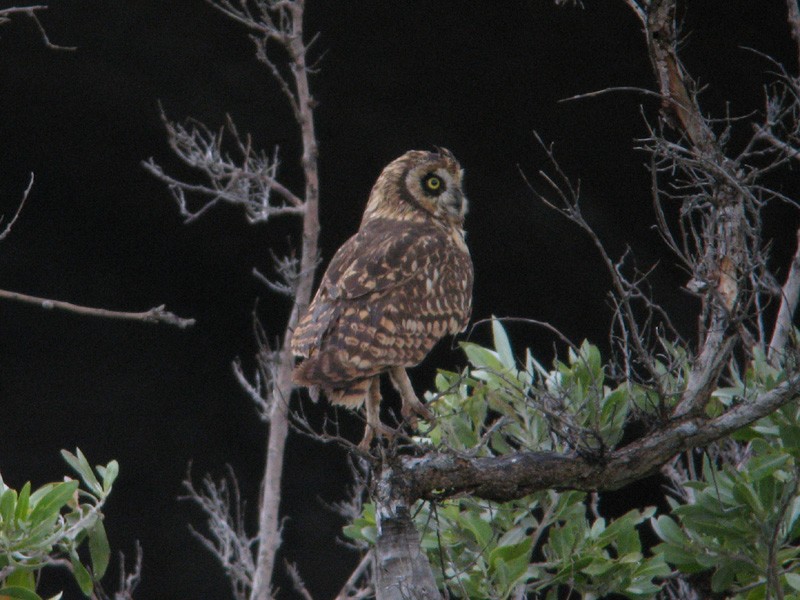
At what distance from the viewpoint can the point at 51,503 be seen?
88.6 inches

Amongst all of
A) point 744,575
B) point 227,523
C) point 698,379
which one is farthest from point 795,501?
point 227,523

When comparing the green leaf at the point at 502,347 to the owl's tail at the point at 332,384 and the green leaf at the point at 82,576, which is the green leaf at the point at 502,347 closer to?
the owl's tail at the point at 332,384

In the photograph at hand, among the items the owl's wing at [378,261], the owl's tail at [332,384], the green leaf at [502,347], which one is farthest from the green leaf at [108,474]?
the green leaf at [502,347]

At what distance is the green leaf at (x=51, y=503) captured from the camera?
2.25m

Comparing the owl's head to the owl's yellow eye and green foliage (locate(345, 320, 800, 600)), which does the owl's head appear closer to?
the owl's yellow eye

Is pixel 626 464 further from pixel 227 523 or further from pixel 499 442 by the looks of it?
pixel 227 523

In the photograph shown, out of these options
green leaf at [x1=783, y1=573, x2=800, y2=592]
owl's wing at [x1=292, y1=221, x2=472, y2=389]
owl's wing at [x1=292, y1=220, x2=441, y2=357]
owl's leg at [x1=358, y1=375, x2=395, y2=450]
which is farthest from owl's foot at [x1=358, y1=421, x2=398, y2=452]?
green leaf at [x1=783, y1=573, x2=800, y2=592]

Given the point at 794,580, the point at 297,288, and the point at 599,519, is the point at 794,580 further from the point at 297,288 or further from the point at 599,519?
the point at 297,288

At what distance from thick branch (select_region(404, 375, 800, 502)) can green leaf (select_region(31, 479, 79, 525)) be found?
641 mm

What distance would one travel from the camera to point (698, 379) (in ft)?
7.64

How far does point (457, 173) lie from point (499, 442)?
33.5 inches

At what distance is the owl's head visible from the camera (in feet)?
10.4

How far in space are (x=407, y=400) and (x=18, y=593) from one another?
1041 mm

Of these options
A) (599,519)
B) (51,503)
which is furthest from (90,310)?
(599,519)
